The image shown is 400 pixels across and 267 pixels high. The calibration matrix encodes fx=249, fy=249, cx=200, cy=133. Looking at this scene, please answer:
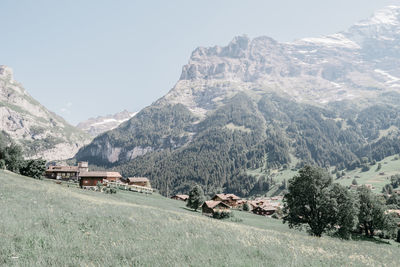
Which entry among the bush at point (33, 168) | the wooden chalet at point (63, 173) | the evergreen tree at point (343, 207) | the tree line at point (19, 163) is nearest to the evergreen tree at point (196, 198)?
the evergreen tree at point (343, 207)

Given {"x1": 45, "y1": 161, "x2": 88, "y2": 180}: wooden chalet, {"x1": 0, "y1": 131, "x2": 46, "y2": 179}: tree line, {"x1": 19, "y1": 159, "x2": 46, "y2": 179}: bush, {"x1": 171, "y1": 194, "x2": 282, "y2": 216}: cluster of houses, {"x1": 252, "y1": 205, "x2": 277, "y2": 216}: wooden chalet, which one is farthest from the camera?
{"x1": 252, "y1": 205, "x2": 277, "y2": 216}: wooden chalet

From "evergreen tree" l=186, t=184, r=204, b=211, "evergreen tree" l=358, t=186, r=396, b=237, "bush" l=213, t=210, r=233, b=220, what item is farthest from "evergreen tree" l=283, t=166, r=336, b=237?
"evergreen tree" l=186, t=184, r=204, b=211

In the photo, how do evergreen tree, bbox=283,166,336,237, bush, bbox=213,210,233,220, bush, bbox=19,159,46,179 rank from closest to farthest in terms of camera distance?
evergreen tree, bbox=283,166,336,237, bush, bbox=213,210,233,220, bush, bbox=19,159,46,179

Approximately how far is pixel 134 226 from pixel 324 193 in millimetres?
32889

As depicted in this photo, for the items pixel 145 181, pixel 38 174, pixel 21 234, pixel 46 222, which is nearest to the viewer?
pixel 21 234

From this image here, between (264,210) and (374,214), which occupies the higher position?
(374,214)

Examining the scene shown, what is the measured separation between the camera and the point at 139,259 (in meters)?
9.36

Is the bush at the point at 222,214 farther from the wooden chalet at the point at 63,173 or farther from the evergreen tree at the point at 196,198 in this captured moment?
the wooden chalet at the point at 63,173

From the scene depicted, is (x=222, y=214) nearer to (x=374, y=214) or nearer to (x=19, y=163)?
(x=374, y=214)

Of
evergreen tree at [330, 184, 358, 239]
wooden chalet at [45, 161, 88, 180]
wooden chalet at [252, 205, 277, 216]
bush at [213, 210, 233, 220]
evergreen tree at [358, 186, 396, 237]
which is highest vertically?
evergreen tree at [330, 184, 358, 239]

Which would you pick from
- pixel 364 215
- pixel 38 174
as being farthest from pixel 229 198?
pixel 38 174

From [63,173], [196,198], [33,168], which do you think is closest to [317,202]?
[196,198]

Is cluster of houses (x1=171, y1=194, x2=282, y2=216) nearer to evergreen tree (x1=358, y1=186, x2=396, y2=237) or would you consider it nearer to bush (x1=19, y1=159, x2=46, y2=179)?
evergreen tree (x1=358, y1=186, x2=396, y2=237)

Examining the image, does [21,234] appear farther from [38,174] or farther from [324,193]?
[38,174]
